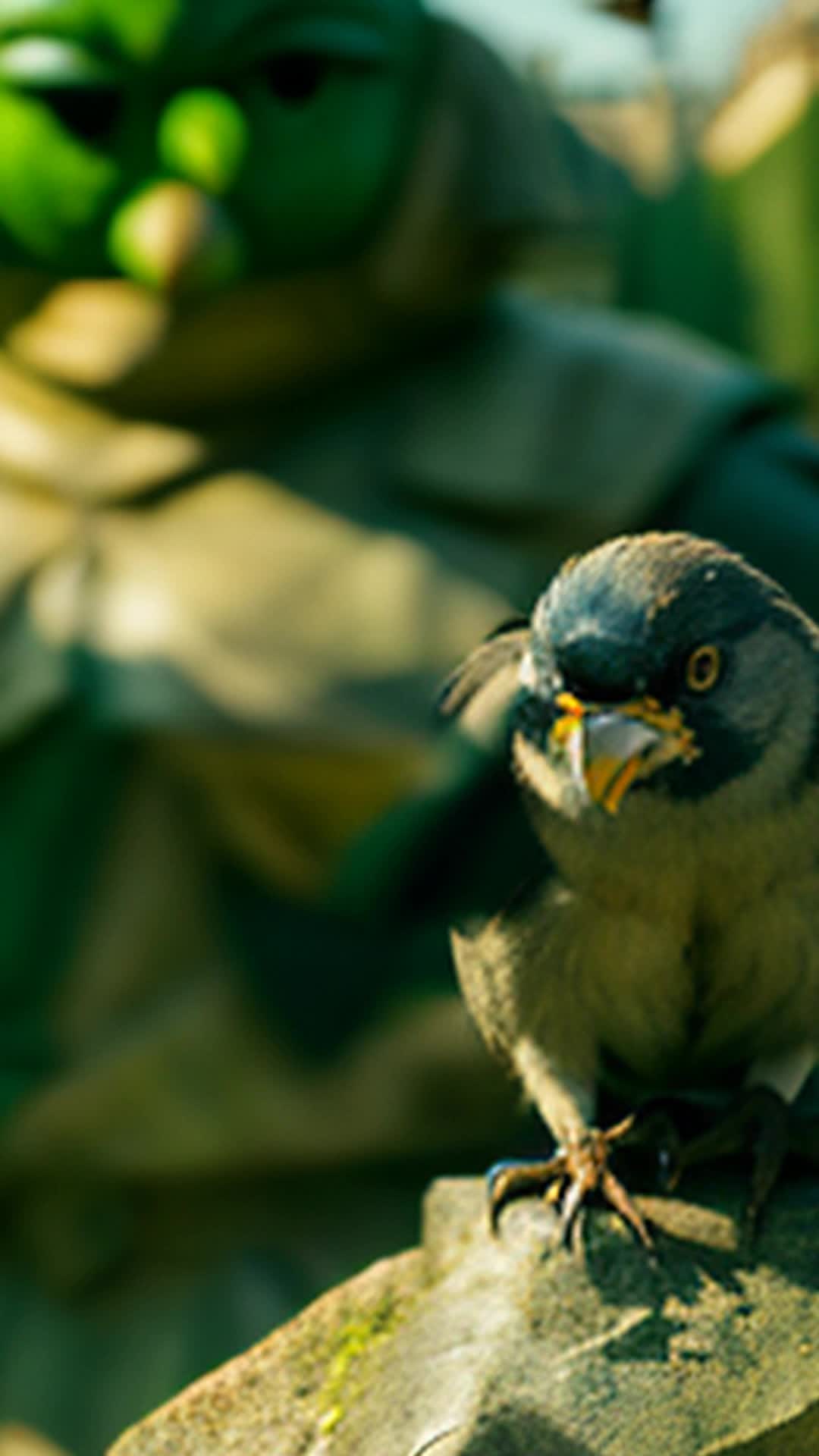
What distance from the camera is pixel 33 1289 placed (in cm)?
176

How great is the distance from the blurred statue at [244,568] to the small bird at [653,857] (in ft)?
2.28

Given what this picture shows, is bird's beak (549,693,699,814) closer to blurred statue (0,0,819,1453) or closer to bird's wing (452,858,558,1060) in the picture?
bird's wing (452,858,558,1060)

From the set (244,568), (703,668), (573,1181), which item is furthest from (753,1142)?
(244,568)

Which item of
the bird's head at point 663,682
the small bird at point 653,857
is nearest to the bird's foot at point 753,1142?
the small bird at point 653,857

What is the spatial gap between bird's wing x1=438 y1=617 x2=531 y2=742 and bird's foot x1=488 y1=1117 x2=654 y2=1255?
0.57ft

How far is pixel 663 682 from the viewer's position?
0.78 m

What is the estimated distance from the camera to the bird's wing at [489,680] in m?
0.90

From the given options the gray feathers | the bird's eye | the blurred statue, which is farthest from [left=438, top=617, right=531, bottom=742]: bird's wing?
the blurred statue

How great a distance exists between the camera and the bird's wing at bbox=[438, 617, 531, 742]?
2.96ft

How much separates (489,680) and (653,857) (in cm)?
11

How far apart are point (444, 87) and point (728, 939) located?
1044 millimetres

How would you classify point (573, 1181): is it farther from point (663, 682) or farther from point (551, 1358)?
point (663, 682)

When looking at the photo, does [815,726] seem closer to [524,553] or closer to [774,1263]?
[774,1263]

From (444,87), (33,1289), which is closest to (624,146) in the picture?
(444,87)
